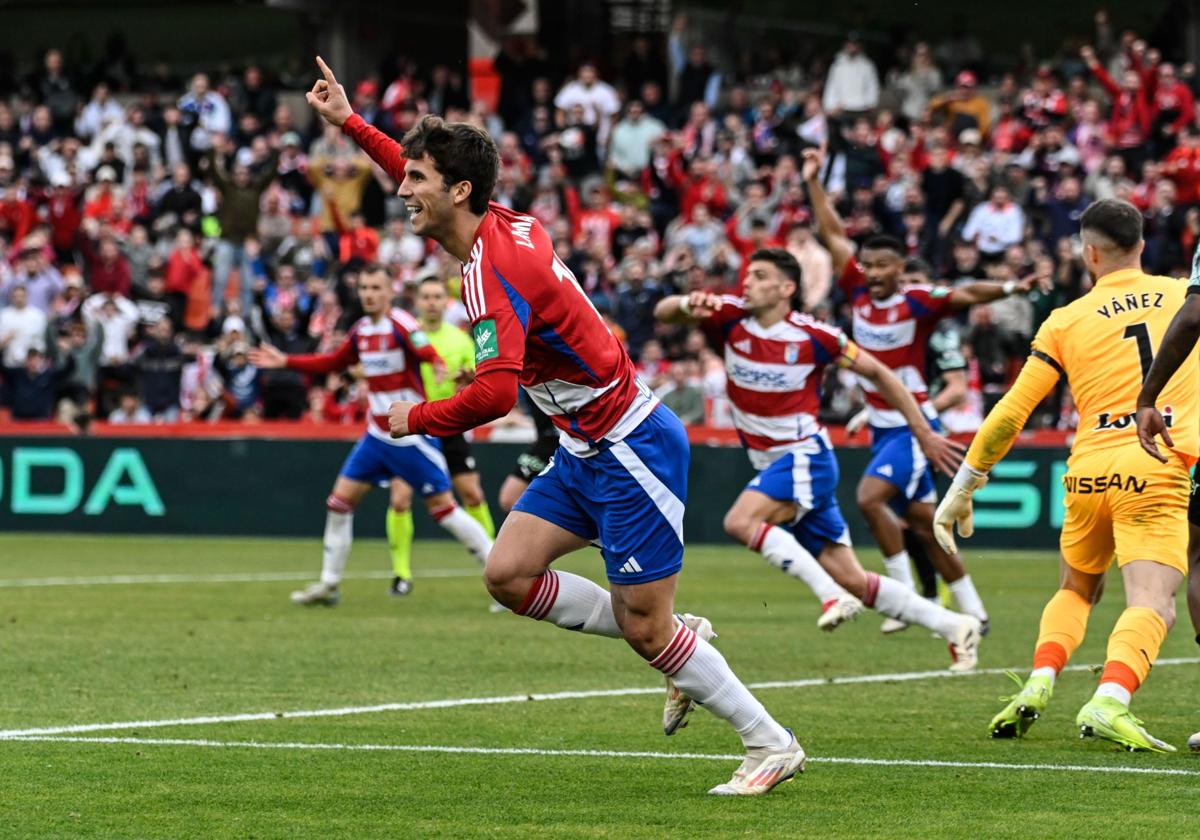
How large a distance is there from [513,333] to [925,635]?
25.6 ft

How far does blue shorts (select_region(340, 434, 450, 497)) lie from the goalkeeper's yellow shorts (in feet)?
26.0

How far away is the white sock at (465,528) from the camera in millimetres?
16016

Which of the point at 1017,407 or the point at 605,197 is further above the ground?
the point at 1017,407

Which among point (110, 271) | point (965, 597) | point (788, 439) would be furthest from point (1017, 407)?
point (110, 271)

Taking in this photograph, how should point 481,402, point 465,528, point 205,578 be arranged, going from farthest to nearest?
point 205,578
point 465,528
point 481,402

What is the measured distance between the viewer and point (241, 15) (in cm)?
3700

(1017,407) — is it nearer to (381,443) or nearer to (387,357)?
(381,443)

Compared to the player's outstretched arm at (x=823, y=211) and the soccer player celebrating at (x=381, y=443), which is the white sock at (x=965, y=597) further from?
the soccer player celebrating at (x=381, y=443)

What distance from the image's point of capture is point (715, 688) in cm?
743

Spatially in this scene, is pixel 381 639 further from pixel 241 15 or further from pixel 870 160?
pixel 241 15

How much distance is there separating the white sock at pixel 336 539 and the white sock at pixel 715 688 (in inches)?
340

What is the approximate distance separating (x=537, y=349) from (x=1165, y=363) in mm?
2296

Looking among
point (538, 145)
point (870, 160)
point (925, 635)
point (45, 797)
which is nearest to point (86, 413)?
point (538, 145)

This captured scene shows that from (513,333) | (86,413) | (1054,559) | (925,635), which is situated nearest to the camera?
(513,333)
